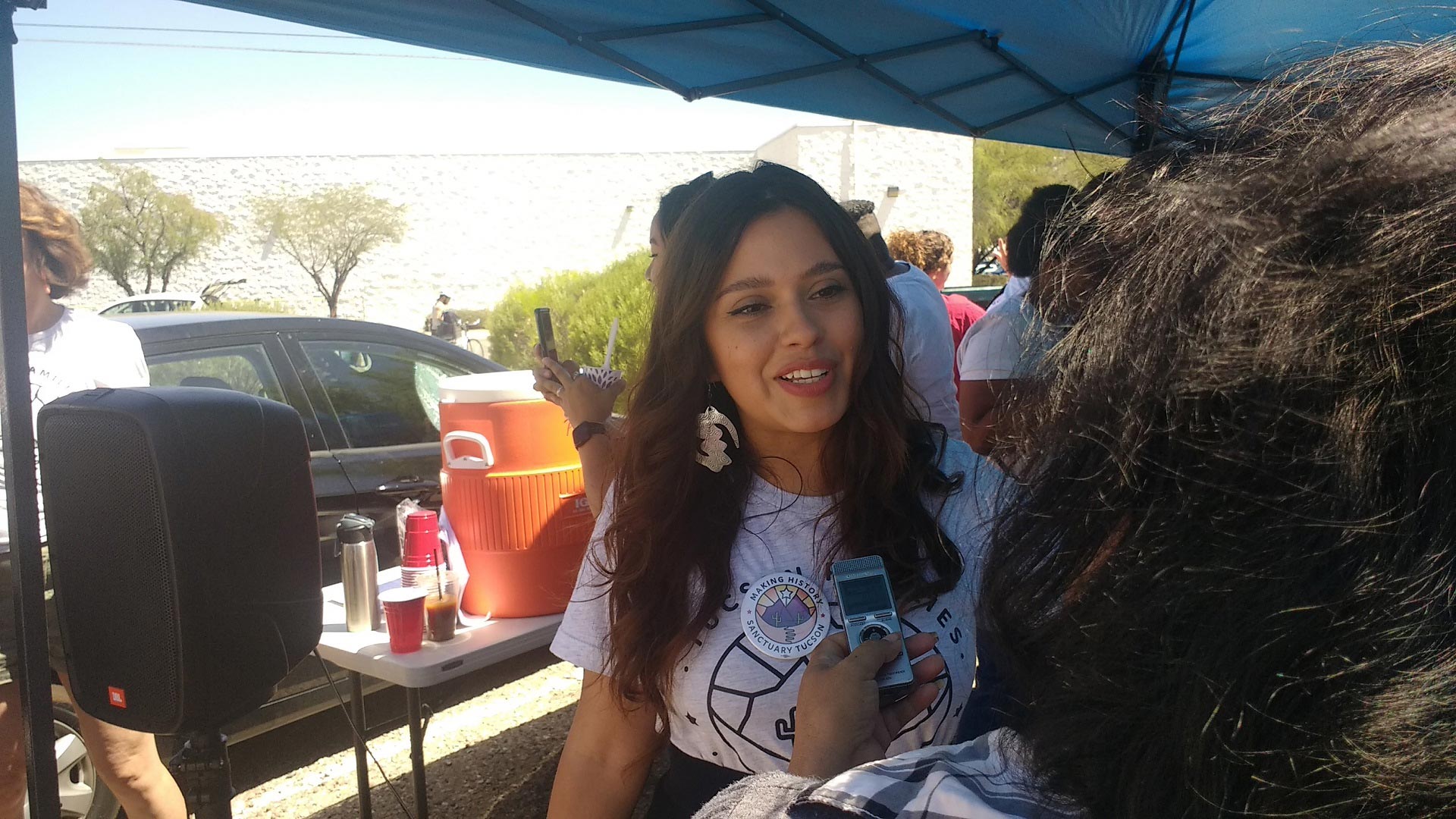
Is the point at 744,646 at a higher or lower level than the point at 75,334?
lower

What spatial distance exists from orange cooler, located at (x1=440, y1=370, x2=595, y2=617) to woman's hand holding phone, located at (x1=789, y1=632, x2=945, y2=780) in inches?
48.2

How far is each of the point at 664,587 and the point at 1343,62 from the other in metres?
1.09

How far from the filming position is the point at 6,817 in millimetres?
2543

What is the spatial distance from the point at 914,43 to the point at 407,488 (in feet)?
8.33

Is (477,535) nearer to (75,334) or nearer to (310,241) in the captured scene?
(75,334)

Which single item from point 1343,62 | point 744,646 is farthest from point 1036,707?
point 744,646

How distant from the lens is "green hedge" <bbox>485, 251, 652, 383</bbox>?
1073cm

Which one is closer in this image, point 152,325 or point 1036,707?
point 1036,707

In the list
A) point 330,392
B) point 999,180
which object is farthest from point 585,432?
point 999,180

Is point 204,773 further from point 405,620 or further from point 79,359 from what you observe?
point 79,359

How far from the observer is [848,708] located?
1.01 m

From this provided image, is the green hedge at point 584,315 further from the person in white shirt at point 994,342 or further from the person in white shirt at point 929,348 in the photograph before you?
Result: the person in white shirt at point 929,348

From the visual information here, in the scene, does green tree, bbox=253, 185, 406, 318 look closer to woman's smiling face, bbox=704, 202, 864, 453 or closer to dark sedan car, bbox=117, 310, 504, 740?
dark sedan car, bbox=117, 310, 504, 740

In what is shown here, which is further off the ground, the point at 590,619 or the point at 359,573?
the point at 590,619
